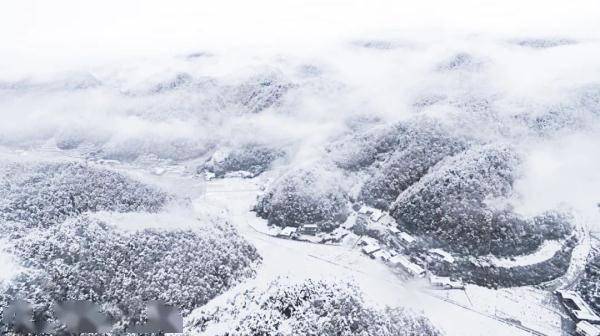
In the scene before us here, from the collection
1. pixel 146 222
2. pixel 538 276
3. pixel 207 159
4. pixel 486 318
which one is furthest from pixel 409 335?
pixel 207 159

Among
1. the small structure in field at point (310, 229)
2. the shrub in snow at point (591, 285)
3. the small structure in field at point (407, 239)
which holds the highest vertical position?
the shrub in snow at point (591, 285)

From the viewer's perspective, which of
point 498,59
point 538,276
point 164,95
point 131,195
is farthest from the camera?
point 164,95

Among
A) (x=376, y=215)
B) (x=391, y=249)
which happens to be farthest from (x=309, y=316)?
(x=376, y=215)

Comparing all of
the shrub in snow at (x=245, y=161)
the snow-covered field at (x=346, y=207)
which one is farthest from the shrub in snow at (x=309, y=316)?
the shrub in snow at (x=245, y=161)

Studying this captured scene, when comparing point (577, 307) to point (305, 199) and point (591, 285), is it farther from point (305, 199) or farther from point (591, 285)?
point (305, 199)

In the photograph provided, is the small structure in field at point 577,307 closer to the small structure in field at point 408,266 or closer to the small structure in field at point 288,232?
the small structure in field at point 408,266

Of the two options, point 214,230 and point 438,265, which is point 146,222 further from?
point 438,265
